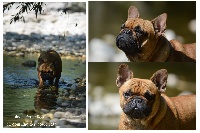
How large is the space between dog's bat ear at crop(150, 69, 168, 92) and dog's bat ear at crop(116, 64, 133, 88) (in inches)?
8.5

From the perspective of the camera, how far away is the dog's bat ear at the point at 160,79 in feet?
18.0

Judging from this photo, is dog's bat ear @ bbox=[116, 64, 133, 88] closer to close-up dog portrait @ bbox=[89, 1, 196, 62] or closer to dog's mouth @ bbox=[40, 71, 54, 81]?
close-up dog portrait @ bbox=[89, 1, 196, 62]

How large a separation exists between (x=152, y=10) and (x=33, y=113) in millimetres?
1509

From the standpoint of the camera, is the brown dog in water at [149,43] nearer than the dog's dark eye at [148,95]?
No

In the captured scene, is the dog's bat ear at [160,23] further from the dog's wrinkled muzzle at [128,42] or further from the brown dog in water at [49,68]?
the brown dog in water at [49,68]

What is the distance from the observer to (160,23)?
18.2 feet

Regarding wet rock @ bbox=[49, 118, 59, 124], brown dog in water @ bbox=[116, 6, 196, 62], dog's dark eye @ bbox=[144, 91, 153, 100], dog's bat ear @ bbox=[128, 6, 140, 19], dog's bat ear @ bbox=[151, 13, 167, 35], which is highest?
dog's bat ear @ bbox=[128, 6, 140, 19]

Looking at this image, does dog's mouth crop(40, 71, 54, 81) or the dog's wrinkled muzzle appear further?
dog's mouth crop(40, 71, 54, 81)

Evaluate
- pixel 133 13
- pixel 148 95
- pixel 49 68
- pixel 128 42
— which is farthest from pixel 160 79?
pixel 49 68

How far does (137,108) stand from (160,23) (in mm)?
848

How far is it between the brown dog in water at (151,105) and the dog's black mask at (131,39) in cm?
18

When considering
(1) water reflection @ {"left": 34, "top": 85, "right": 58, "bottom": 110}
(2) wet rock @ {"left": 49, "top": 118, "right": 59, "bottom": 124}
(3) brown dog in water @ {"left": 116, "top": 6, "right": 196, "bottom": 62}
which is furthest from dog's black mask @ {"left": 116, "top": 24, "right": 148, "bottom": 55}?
(2) wet rock @ {"left": 49, "top": 118, "right": 59, "bottom": 124}

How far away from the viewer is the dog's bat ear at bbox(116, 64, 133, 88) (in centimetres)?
555

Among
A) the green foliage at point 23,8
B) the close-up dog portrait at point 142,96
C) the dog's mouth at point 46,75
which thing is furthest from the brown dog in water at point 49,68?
the green foliage at point 23,8
